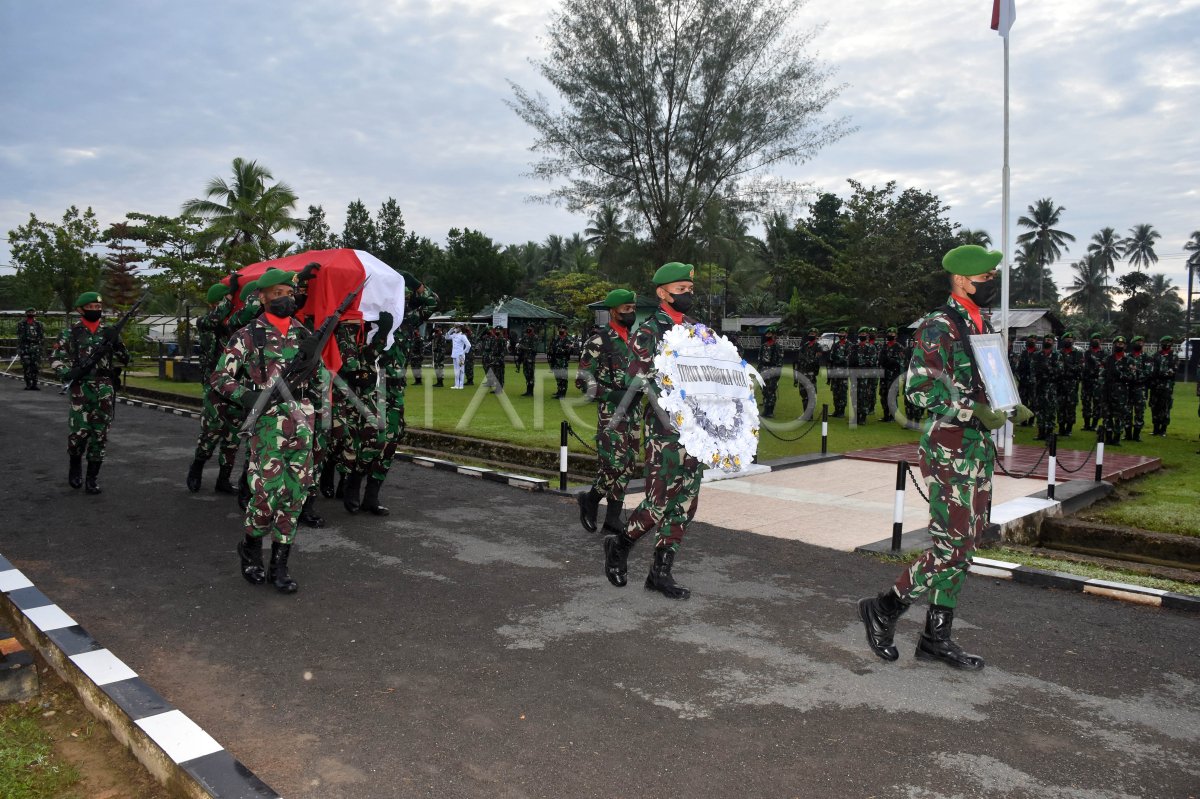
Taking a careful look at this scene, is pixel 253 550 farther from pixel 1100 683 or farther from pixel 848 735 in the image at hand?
pixel 1100 683

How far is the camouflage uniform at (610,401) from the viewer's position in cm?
685

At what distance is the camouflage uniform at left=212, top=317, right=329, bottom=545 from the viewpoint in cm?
542

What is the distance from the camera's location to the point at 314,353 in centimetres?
561

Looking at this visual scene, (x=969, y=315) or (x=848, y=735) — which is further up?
(x=969, y=315)

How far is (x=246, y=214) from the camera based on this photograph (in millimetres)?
32594

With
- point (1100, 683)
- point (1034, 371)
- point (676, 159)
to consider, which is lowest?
point (1100, 683)

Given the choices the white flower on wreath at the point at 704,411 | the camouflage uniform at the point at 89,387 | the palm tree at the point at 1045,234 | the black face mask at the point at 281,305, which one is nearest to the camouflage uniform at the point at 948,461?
the white flower on wreath at the point at 704,411

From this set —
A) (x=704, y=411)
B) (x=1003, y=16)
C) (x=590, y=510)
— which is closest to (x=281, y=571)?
(x=590, y=510)

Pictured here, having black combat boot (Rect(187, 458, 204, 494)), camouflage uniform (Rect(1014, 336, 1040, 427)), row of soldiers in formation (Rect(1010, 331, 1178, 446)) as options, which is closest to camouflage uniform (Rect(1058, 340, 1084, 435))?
row of soldiers in formation (Rect(1010, 331, 1178, 446))

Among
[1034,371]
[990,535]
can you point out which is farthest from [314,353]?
[1034,371]

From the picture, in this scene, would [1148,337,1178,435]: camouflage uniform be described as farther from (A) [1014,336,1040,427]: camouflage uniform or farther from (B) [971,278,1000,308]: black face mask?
(B) [971,278,1000,308]: black face mask

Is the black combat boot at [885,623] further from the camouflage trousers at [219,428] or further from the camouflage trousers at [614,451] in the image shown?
the camouflage trousers at [219,428]

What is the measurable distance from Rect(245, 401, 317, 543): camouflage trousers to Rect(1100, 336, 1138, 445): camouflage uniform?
13885 mm

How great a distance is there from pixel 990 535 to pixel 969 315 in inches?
147
